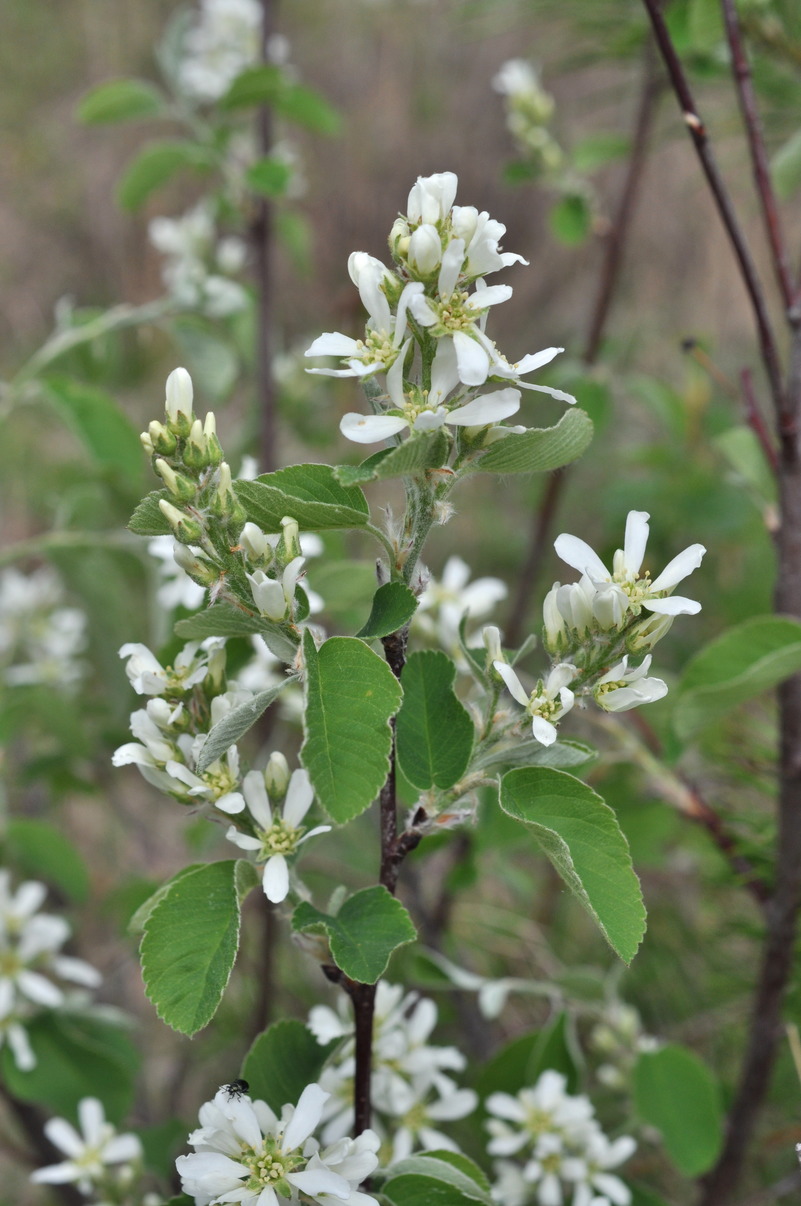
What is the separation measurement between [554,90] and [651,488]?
2685 millimetres

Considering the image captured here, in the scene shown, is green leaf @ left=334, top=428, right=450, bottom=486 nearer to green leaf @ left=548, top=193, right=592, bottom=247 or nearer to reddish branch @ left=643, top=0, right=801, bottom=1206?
reddish branch @ left=643, top=0, right=801, bottom=1206

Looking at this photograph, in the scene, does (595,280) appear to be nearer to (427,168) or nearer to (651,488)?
(427,168)

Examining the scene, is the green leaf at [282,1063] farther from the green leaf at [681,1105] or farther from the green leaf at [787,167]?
the green leaf at [787,167]

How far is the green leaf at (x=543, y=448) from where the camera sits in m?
0.61

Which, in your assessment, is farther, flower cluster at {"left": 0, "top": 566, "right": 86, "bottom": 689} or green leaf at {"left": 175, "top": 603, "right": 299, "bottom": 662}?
flower cluster at {"left": 0, "top": 566, "right": 86, "bottom": 689}

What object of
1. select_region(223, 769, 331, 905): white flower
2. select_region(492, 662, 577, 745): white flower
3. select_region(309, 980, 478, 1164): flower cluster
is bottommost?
select_region(309, 980, 478, 1164): flower cluster

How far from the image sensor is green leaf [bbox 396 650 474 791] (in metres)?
0.67

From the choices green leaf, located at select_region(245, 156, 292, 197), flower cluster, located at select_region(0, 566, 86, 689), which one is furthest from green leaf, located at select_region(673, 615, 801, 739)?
flower cluster, located at select_region(0, 566, 86, 689)

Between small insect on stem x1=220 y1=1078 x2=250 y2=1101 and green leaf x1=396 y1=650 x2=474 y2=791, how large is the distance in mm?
214

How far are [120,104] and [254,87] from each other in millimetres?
275

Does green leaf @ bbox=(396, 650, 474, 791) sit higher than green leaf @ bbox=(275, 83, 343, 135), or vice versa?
green leaf @ bbox=(275, 83, 343, 135)

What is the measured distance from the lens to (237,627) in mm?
639

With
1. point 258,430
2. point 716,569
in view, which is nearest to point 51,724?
point 258,430

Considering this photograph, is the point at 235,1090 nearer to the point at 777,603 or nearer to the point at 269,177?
the point at 777,603
